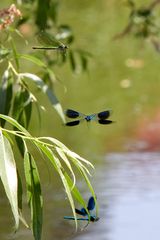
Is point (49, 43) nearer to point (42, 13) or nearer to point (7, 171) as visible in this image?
point (7, 171)

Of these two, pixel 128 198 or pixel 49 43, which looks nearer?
pixel 49 43

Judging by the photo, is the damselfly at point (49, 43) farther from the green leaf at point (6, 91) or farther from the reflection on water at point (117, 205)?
the reflection on water at point (117, 205)

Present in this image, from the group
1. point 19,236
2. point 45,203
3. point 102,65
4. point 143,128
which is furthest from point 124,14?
point 19,236

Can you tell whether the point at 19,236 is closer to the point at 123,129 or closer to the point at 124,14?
the point at 123,129

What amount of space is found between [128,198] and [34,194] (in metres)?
0.92

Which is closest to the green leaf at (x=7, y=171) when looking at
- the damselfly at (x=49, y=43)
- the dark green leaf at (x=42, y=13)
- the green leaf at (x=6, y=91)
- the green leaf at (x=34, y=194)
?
the green leaf at (x=34, y=194)

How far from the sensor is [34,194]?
1467mm

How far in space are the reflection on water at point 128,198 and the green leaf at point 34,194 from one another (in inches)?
21.2

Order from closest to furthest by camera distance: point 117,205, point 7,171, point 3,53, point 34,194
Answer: point 7,171
point 34,194
point 3,53
point 117,205

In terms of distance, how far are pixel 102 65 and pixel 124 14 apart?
3.47 ft

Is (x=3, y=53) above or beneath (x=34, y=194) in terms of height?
above

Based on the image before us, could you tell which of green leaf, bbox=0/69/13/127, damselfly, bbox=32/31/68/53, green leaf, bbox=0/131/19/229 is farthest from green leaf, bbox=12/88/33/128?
green leaf, bbox=0/131/19/229

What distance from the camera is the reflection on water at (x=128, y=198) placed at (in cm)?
203

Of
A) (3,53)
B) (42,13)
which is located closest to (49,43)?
(3,53)
